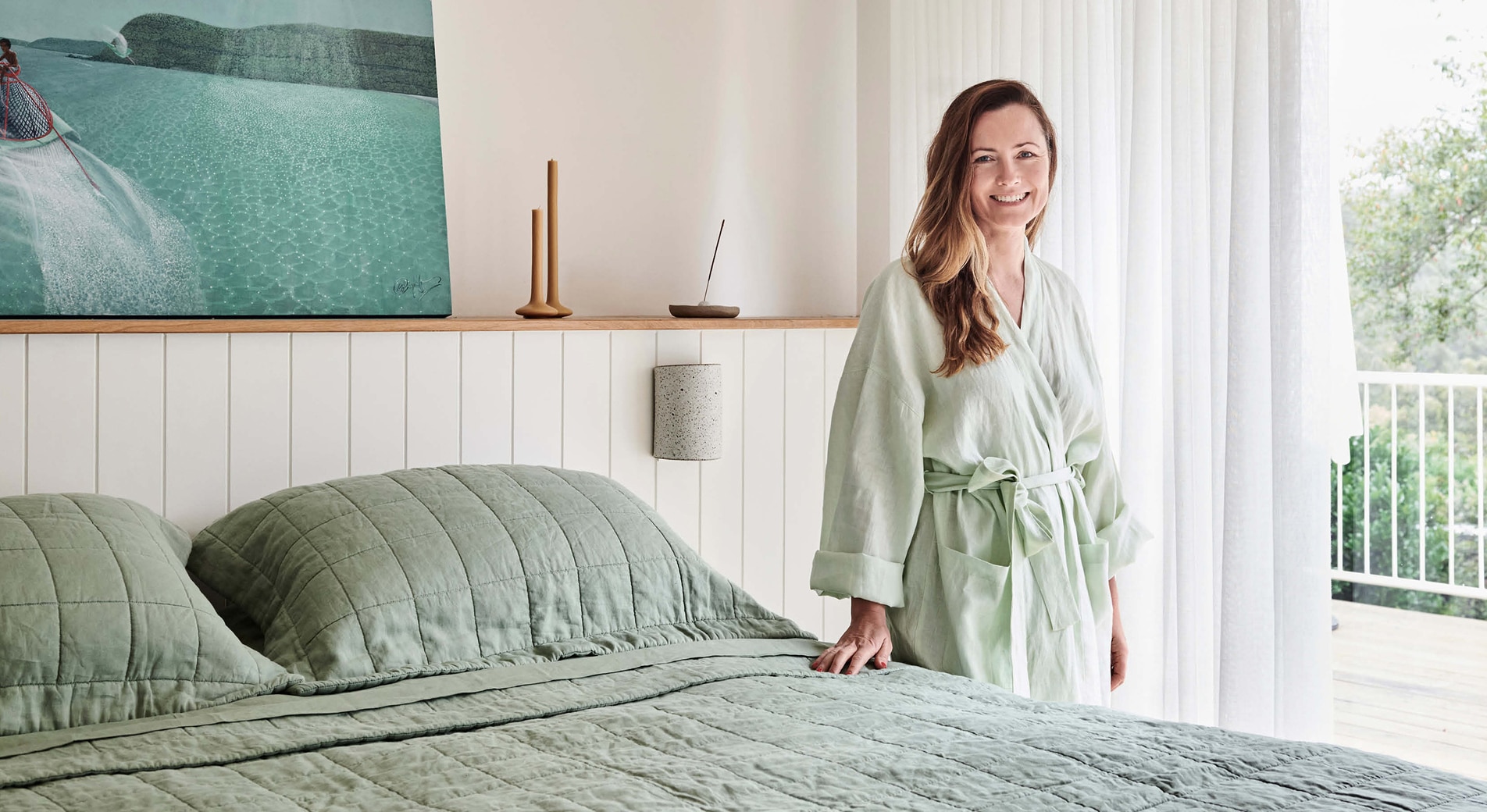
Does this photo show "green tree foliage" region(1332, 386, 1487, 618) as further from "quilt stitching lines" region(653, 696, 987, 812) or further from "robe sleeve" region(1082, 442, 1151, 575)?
"quilt stitching lines" region(653, 696, 987, 812)

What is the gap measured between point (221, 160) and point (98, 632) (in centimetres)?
101

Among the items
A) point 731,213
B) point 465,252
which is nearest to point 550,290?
point 465,252

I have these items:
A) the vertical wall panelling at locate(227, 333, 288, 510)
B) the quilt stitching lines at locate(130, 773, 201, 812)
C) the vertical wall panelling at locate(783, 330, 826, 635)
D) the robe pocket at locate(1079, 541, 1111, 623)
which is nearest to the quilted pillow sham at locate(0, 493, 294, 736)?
the quilt stitching lines at locate(130, 773, 201, 812)

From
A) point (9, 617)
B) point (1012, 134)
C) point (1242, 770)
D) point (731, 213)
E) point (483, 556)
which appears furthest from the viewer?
point (731, 213)

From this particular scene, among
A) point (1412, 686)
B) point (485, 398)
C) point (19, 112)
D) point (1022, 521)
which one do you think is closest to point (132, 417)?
point (19, 112)

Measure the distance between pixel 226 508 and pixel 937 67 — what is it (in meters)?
2.02

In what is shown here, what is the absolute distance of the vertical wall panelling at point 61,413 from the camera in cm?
183

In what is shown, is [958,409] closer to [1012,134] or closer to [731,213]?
[1012,134]

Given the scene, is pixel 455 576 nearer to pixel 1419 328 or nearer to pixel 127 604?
pixel 127 604

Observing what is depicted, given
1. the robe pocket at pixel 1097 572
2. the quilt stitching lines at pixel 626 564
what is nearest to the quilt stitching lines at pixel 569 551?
the quilt stitching lines at pixel 626 564

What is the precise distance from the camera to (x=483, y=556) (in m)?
1.72

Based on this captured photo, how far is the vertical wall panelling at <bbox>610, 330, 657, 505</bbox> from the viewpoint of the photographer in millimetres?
2508

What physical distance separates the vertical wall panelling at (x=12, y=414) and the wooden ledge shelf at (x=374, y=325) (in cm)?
3
